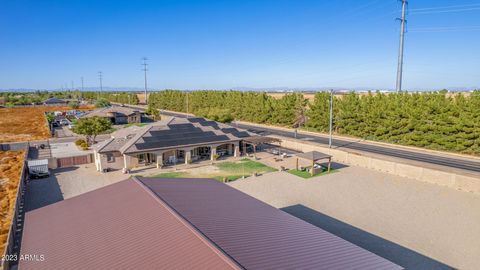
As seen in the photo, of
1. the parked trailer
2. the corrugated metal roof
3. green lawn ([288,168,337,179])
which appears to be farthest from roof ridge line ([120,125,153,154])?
the corrugated metal roof

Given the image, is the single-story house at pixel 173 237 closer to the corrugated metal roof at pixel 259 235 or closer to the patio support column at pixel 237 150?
the corrugated metal roof at pixel 259 235

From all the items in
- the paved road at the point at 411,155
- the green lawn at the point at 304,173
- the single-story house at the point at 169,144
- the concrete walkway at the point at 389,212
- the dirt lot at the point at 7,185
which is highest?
the single-story house at the point at 169,144

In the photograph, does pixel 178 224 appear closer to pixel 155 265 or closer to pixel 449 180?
pixel 155 265

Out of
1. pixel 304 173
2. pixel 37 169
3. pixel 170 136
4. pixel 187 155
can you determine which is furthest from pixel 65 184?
pixel 304 173

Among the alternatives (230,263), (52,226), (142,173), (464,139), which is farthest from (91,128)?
(464,139)

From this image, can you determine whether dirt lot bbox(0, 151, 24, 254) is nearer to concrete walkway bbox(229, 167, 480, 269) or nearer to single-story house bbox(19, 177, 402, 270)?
single-story house bbox(19, 177, 402, 270)

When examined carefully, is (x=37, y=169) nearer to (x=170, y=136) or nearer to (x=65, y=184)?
(x=65, y=184)

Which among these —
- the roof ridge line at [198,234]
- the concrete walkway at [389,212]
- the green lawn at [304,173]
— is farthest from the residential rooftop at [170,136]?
the roof ridge line at [198,234]
